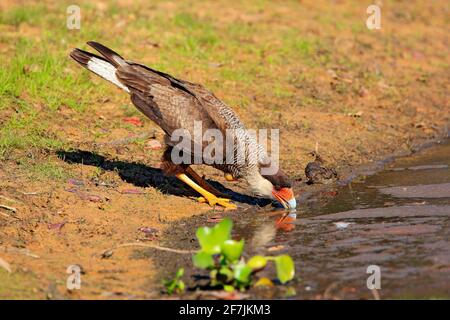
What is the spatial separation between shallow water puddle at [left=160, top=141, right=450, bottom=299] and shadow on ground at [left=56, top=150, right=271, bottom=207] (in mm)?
609

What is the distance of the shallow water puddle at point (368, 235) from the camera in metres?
5.74

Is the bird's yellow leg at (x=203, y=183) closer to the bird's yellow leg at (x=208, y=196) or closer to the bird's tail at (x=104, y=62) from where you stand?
the bird's yellow leg at (x=208, y=196)

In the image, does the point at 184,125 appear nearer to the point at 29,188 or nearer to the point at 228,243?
the point at 29,188

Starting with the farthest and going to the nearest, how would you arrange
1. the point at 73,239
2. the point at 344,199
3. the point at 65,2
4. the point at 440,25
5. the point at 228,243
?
1. the point at 440,25
2. the point at 65,2
3. the point at 344,199
4. the point at 73,239
5. the point at 228,243

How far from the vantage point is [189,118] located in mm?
8055

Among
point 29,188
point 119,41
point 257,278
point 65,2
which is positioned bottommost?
point 257,278

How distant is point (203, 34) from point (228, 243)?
716 cm

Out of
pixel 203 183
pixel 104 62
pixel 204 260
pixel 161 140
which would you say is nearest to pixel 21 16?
pixel 161 140

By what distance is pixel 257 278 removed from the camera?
587 centimetres

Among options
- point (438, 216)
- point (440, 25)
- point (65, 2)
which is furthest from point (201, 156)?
point (440, 25)

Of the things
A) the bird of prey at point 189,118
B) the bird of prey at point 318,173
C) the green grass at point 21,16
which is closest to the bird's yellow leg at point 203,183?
the bird of prey at point 189,118

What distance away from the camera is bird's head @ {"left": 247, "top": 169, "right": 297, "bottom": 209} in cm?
787

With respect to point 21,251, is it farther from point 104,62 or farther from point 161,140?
point 161,140

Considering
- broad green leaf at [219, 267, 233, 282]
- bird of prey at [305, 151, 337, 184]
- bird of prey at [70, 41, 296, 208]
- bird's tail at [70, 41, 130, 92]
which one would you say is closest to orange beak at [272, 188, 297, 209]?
bird of prey at [70, 41, 296, 208]
